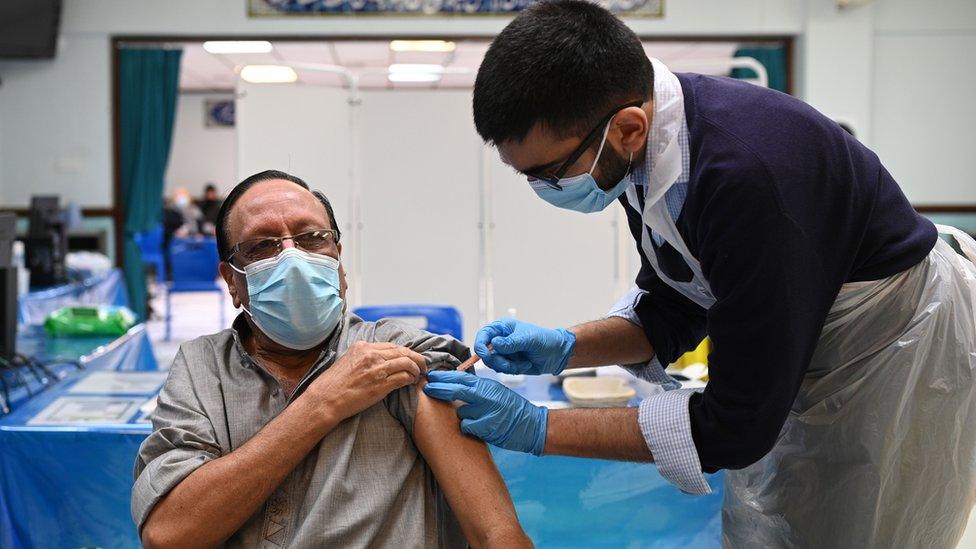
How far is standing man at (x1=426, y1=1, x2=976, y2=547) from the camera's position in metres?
1.01

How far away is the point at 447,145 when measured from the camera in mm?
4562

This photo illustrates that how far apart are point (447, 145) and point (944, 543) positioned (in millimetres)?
3618

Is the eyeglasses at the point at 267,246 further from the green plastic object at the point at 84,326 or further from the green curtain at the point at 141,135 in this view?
the green curtain at the point at 141,135

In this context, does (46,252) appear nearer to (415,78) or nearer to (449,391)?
(449,391)

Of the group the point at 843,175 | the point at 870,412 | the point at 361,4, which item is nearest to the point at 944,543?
the point at 870,412

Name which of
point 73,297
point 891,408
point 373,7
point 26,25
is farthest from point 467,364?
point 26,25

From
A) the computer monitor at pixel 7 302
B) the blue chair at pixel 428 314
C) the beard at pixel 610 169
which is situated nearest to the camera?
the beard at pixel 610 169

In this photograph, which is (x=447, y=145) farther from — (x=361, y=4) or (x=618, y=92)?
(x=618, y=92)

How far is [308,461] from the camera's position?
51.2 inches

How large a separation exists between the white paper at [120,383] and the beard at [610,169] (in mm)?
1670

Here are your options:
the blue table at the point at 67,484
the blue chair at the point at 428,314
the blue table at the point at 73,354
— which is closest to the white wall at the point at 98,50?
the blue table at the point at 73,354

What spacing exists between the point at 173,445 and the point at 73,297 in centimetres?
359

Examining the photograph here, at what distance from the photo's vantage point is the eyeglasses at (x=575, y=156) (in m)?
1.07

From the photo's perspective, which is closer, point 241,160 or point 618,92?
point 618,92
